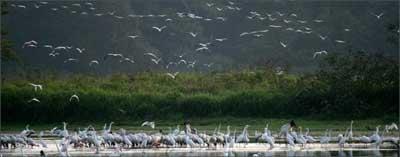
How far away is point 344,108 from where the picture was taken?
36188mm

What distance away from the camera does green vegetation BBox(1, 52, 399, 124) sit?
36.4 metres

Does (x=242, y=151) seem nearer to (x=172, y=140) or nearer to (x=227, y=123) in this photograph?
(x=172, y=140)

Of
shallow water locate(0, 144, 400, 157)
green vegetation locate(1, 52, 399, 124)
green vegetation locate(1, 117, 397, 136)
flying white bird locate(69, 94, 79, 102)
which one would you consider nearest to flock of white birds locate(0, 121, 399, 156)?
shallow water locate(0, 144, 400, 157)

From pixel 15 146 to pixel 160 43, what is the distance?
82.0 feet

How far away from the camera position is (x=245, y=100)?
3656 centimetres

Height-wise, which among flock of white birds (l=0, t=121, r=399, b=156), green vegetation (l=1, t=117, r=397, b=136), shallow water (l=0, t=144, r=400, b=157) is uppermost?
green vegetation (l=1, t=117, r=397, b=136)

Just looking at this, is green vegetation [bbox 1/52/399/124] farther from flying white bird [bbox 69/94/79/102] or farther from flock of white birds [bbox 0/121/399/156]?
flock of white birds [bbox 0/121/399/156]

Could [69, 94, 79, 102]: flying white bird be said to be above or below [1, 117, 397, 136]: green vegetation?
above

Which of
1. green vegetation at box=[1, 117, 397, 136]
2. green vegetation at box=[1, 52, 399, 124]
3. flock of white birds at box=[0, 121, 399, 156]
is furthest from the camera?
green vegetation at box=[1, 52, 399, 124]

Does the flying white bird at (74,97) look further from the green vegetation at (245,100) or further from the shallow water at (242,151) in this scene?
the shallow water at (242,151)

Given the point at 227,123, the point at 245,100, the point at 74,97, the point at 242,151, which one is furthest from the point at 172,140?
the point at 74,97

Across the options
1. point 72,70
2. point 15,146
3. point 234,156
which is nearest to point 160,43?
point 72,70

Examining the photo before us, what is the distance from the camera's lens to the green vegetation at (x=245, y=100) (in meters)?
36.4

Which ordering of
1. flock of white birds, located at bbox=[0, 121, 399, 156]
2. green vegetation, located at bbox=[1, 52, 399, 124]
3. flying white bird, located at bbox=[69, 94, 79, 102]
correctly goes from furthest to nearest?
green vegetation, located at bbox=[1, 52, 399, 124] < flying white bird, located at bbox=[69, 94, 79, 102] < flock of white birds, located at bbox=[0, 121, 399, 156]
